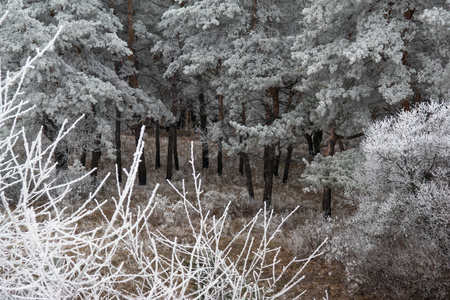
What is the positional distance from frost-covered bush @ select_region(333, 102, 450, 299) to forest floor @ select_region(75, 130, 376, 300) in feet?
2.47

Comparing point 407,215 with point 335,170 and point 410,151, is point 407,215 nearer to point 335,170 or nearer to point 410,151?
point 410,151

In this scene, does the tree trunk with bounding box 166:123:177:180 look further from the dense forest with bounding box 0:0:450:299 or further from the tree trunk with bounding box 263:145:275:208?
the tree trunk with bounding box 263:145:275:208

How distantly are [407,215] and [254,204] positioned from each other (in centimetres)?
762

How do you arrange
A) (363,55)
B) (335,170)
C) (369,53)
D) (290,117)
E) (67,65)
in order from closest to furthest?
(363,55) → (369,53) → (335,170) → (67,65) → (290,117)

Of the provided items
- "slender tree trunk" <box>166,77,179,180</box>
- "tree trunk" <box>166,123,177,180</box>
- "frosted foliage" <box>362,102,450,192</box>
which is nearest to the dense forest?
"frosted foliage" <box>362,102,450,192</box>

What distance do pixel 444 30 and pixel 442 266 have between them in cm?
587

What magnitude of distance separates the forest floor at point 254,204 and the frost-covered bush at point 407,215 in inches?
29.6

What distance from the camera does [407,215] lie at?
297 inches

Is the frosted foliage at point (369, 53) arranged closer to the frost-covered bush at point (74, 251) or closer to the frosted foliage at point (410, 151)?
the frosted foliage at point (410, 151)

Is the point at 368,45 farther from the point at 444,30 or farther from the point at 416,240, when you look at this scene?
the point at 416,240

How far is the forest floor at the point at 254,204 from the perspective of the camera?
823 cm

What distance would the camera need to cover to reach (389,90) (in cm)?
948

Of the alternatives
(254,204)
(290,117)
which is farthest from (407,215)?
(254,204)

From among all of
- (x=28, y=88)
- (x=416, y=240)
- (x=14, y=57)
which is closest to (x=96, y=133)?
(x=28, y=88)
